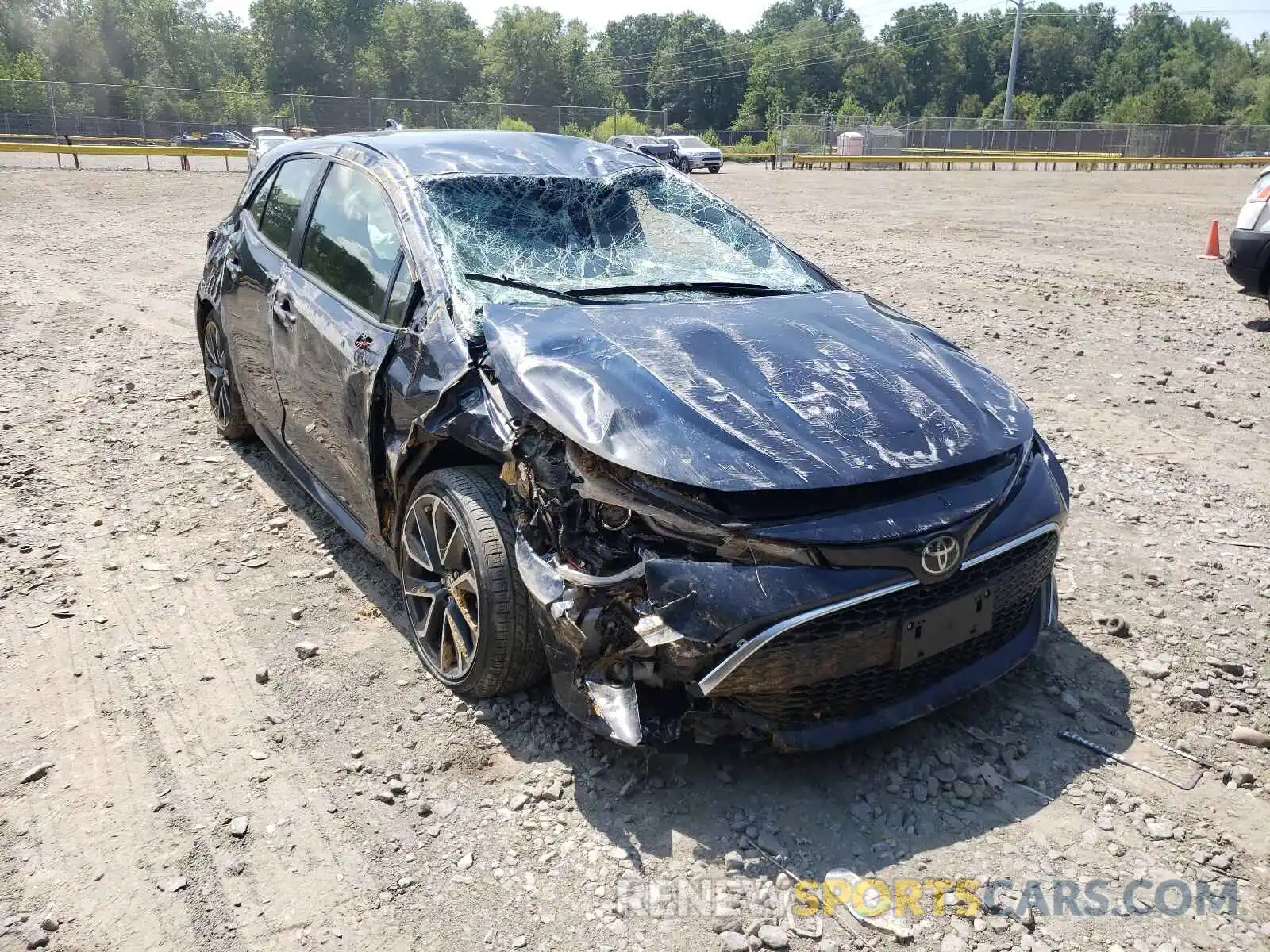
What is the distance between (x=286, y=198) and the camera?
4.64 meters

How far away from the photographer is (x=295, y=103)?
1703 inches

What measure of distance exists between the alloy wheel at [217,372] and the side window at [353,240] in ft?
4.79

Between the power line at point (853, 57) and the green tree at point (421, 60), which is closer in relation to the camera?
the green tree at point (421, 60)

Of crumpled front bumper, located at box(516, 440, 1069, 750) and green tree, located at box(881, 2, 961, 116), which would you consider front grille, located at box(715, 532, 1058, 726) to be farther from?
green tree, located at box(881, 2, 961, 116)

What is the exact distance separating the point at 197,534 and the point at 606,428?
2.76 m

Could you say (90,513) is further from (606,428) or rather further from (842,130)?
(842,130)

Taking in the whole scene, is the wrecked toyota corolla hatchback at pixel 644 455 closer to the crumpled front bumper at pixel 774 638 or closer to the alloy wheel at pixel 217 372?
the crumpled front bumper at pixel 774 638

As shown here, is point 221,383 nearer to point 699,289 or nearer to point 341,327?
point 341,327

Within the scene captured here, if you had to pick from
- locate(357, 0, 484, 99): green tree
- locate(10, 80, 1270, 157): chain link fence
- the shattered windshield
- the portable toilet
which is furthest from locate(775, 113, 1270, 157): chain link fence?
the shattered windshield

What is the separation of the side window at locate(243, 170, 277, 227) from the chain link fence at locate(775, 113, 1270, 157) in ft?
140

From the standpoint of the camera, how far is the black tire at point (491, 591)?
299cm

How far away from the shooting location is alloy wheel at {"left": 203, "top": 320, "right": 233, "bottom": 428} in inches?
215

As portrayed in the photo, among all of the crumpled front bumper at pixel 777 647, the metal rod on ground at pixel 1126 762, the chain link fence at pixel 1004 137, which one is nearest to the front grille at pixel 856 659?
the crumpled front bumper at pixel 777 647

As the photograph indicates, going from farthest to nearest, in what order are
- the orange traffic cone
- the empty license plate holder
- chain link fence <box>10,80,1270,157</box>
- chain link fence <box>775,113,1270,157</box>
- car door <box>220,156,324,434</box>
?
1. chain link fence <box>775,113,1270,157</box>
2. chain link fence <box>10,80,1270,157</box>
3. the orange traffic cone
4. car door <box>220,156,324,434</box>
5. the empty license plate holder
